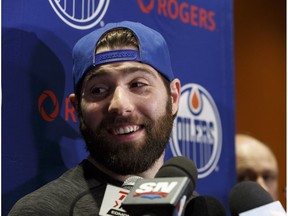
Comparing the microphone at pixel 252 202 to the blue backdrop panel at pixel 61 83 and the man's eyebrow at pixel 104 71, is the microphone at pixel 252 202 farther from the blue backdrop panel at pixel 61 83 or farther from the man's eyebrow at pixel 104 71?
the blue backdrop panel at pixel 61 83

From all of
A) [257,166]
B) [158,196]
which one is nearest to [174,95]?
[158,196]

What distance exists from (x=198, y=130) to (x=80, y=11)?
2.07 feet

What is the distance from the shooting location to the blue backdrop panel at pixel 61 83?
5.45ft

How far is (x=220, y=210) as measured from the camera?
1353 millimetres

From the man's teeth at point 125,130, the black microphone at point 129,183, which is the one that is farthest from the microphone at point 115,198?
the man's teeth at point 125,130

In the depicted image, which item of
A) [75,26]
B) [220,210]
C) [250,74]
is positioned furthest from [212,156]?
[250,74]

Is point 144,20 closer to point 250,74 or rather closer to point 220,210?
point 220,210

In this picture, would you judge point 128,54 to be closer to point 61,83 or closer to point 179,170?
point 61,83

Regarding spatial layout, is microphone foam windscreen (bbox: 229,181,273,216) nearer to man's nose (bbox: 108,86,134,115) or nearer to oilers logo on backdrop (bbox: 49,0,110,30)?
man's nose (bbox: 108,86,134,115)

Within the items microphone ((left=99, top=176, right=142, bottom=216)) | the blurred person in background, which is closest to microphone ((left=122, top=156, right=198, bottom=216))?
microphone ((left=99, top=176, right=142, bottom=216))

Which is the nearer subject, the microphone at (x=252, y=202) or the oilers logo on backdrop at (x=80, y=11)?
the microphone at (x=252, y=202)

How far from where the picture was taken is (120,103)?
4.78 ft

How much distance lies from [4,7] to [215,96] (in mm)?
894

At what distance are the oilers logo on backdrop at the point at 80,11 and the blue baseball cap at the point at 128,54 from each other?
0.77 feet
